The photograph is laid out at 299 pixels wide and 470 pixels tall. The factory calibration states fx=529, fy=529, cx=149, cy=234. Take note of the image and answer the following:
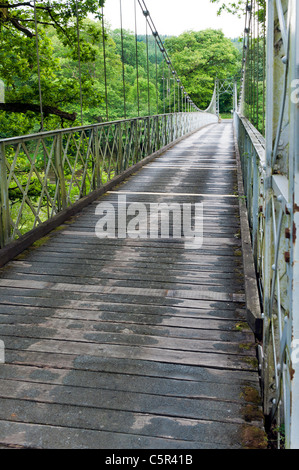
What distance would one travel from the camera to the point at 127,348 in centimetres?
207

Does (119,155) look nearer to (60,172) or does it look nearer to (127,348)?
(60,172)

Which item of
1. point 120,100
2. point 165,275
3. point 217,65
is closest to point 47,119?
point 165,275

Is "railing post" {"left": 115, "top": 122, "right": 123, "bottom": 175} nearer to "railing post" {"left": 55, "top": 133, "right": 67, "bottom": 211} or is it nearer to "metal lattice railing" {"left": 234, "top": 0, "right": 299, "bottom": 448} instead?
"railing post" {"left": 55, "top": 133, "right": 67, "bottom": 211}

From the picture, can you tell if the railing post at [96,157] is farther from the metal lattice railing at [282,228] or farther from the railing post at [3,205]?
the metal lattice railing at [282,228]

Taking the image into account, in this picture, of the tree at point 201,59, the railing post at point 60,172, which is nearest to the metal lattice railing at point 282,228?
the railing post at point 60,172

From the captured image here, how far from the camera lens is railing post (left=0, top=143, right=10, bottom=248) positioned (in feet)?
10.3

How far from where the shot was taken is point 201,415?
1.63 m

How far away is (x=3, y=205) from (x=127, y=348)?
60.6 inches

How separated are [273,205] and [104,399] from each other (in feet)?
2.71

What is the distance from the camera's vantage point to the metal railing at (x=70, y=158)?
334 centimetres

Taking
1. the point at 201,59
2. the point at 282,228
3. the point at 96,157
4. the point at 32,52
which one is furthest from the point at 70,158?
the point at 201,59

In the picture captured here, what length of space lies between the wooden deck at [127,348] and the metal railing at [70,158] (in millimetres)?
421

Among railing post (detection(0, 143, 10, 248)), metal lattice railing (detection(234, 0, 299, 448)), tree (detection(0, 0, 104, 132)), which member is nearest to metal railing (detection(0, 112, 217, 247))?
railing post (detection(0, 143, 10, 248))
